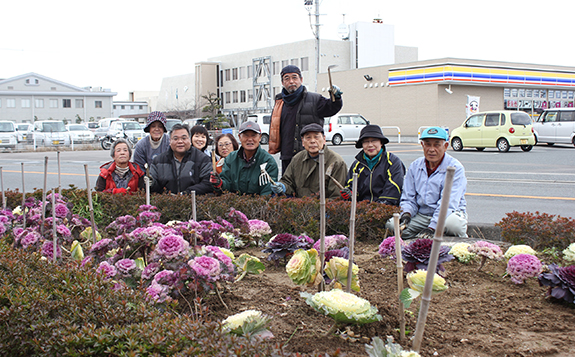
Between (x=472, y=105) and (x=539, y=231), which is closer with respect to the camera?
(x=539, y=231)

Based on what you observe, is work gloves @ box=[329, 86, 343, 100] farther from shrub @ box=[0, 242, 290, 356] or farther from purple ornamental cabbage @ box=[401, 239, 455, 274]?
shrub @ box=[0, 242, 290, 356]

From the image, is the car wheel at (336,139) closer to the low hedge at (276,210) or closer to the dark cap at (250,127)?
the dark cap at (250,127)

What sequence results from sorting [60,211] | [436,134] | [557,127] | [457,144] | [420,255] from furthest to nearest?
[557,127] < [457,144] < [436,134] < [60,211] < [420,255]

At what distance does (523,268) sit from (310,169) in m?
2.80

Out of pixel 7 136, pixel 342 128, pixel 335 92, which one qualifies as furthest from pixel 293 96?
pixel 7 136

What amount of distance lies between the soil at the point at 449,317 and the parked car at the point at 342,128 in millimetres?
23463

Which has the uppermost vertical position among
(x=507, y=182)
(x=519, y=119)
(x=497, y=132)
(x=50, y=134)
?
(x=519, y=119)

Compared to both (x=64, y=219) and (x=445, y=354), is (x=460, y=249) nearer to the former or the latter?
(x=445, y=354)

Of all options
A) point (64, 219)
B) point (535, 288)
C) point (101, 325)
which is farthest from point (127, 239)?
point (535, 288)

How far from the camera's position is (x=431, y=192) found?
471cm

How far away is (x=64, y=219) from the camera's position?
167 inches

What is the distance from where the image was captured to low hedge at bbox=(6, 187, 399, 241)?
4.54 metres

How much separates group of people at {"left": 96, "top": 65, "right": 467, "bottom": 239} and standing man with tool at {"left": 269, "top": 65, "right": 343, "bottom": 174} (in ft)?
0.04

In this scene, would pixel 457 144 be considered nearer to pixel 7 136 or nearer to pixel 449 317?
pixel 449 317
